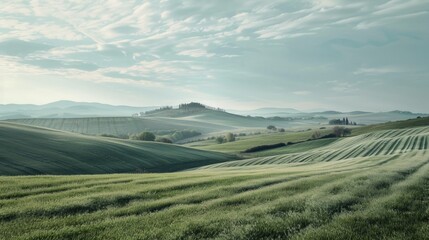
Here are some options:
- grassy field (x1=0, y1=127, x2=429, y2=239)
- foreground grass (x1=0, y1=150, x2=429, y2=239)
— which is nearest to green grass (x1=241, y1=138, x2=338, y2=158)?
grassy field (x1=0, y1=127, x2=429, y2=239)

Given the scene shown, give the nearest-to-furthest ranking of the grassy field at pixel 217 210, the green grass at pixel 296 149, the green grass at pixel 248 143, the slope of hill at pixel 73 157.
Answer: the grassy field at pixel 217 210
the slope of hill at pixel 73 157
the green grass at pixel 296 149
the green grass at pixel 248 143

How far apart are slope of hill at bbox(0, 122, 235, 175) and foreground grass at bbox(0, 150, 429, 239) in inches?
1454

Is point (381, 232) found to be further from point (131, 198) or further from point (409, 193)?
point (131, 198)

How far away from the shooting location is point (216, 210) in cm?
1519

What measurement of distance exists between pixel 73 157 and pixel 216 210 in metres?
60.0

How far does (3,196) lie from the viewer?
17.0 metres

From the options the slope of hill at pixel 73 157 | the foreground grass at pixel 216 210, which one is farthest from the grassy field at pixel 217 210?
the slope of hill at pixel 73 157

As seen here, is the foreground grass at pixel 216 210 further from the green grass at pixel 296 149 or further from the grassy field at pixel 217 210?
the green grass at pixel 296 149

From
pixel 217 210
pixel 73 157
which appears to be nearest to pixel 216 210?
pixel 217 210

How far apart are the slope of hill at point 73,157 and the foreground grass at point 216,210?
121 ft

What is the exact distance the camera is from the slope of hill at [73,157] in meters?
55.4

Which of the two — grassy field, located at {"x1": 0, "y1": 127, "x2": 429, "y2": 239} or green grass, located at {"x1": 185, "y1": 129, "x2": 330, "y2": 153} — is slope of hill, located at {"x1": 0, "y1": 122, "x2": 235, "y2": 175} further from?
grassy field, located at {"x1": 0, "y1": 127, "x2": 429, "y2": 239}

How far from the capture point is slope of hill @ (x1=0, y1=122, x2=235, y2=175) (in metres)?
55.4

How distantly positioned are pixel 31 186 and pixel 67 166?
43837 mm
